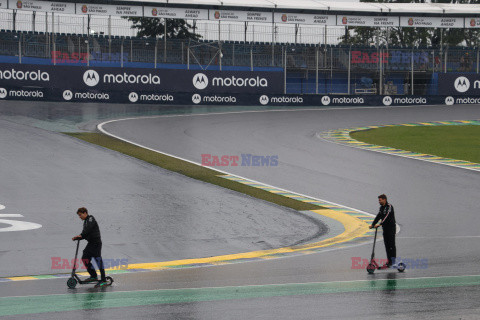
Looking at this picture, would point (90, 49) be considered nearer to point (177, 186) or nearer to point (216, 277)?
point (177, 186)

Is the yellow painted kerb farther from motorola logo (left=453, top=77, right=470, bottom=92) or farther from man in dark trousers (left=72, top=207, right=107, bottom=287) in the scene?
motorola logo (left=453, top=77, right=470, bottom=92)

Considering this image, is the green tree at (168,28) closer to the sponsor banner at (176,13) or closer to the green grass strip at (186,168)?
the sponsor banner at (176,13)

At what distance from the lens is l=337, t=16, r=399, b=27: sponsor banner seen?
57.4m

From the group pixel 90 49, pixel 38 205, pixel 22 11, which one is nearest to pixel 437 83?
pixel 90 49

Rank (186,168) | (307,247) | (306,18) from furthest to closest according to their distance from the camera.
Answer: (306,18), (186,168), (307,247)

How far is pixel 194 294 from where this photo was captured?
12.1 metres

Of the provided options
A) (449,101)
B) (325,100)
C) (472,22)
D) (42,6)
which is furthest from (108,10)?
(472,22)

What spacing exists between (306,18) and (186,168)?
A: 3237cm

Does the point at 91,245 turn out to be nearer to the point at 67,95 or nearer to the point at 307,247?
the point at 307,247

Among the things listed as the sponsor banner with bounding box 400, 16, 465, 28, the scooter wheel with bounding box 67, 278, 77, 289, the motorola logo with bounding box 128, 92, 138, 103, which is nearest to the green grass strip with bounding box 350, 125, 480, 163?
the motorola logo with bounding box 128, 92, 138, 103

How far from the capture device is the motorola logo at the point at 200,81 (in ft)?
149

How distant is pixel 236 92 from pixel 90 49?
411 inches

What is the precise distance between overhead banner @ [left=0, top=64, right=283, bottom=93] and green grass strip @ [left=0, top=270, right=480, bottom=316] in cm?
3110

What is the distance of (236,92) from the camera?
4616cm
